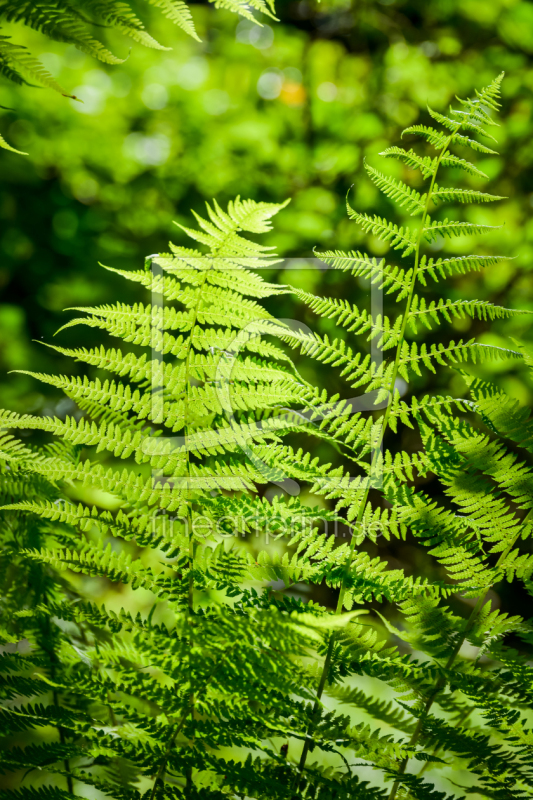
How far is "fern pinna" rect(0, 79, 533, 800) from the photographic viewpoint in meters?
0.58

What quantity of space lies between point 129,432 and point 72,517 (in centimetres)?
13

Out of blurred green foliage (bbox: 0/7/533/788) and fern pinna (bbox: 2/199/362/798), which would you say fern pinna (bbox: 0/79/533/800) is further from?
blurred green foliage (bbox: 0/7/533/788)

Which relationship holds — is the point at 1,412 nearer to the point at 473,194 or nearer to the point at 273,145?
the point at 473,194

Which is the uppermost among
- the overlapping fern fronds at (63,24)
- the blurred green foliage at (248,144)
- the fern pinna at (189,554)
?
the blurred green foliage at (248,144)

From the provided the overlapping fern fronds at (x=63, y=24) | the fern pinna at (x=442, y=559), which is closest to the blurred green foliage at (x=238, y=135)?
the overlapping fern fronds at (x=63, y=24)

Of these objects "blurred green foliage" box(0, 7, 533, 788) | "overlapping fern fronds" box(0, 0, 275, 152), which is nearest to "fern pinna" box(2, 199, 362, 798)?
"overlapping fern fronds" box(0, 0, 275, 152)

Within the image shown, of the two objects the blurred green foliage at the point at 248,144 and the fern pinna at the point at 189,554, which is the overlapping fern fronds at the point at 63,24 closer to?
the fern pinna at the point at 189,554

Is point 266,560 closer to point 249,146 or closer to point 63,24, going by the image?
point 63,24

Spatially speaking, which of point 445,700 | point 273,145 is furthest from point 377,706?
point 273,145

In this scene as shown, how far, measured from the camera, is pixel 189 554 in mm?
672

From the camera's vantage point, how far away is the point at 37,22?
0.65 metres

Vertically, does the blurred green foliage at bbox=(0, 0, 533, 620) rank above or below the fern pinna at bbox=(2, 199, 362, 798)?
above

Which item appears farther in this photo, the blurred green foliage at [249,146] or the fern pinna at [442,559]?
the blurred green foliage at [249,146]

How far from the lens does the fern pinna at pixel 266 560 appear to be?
576mm
